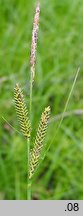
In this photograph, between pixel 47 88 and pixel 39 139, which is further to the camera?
pixel 47 88

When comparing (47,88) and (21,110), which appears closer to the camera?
(21,110)

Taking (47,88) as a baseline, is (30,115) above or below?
below

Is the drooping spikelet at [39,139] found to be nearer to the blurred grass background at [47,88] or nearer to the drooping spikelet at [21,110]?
the drooping spikelet at [21,110]

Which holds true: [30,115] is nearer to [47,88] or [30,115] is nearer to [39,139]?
[39,139]

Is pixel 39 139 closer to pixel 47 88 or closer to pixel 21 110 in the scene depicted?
pixel 21 110

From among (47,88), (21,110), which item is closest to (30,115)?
(21,110)
